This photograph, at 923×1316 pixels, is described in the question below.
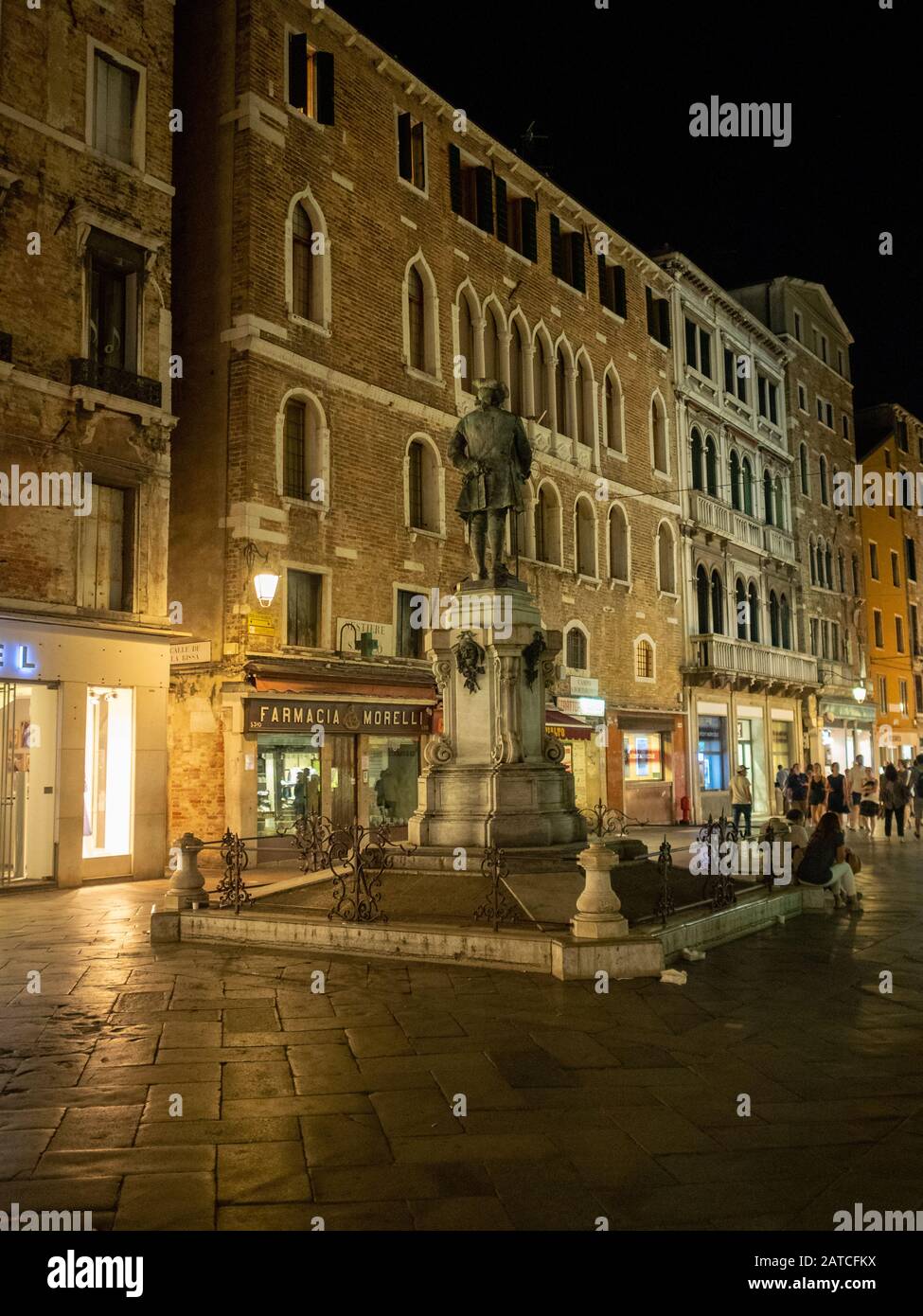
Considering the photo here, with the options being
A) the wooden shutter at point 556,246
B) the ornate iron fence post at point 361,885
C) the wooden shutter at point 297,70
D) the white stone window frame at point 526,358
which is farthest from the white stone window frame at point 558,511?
the ornate iron fence post at point 361,885

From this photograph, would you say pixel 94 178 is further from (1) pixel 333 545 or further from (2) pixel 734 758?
(2) pixel 734 758

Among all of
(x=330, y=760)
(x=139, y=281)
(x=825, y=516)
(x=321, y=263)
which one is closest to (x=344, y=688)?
(x=330, y=760)

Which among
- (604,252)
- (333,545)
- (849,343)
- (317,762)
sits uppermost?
(849,343)

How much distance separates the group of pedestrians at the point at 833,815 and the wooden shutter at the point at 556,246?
1370 centimetres

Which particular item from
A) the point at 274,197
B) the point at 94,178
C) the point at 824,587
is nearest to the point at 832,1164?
the point at 94,178

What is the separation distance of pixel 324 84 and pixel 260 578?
401 inches

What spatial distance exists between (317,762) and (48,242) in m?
9.59

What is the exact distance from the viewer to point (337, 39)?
21.7 m

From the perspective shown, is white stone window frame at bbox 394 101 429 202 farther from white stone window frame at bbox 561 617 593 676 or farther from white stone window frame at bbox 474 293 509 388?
white stone window frame at bbox 561 617 593 676

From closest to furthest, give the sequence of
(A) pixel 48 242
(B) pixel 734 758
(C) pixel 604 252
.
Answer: (A) pixel 48 242 → (C) pixel 604 252 → (B) pixel 734 758

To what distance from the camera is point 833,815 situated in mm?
12273

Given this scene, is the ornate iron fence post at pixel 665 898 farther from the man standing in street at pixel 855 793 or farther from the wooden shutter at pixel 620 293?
the wooden shutter at pixel 620 293

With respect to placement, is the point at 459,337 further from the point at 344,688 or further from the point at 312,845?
the point at 312,845

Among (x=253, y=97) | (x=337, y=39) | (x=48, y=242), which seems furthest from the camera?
(x=337, y=39)
